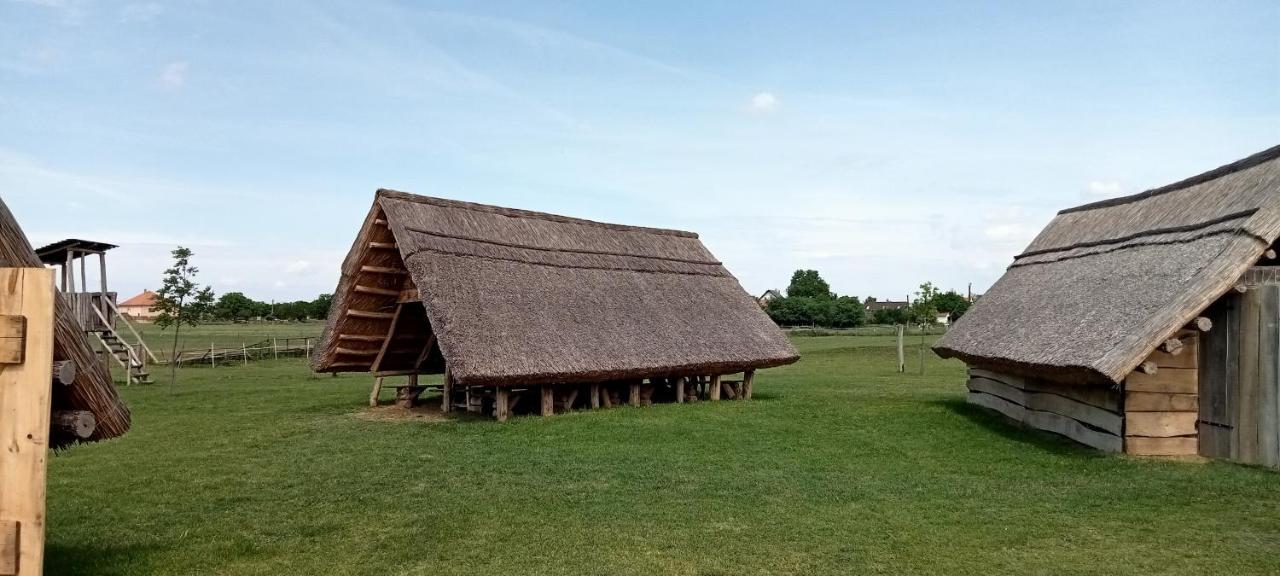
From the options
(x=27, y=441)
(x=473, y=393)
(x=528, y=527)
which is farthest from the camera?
(x=473, y=393)

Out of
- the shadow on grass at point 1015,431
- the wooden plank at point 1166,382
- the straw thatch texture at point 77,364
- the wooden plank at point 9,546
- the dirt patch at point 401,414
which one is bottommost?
the dirt patch at point 401,414

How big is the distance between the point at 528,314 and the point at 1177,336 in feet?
33.3

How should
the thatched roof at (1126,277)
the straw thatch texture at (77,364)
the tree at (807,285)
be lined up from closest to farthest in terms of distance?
1. the straw thatch texture at (77,364)
2. the thatched roof at (1126,277)
3. the tree at (807,285)

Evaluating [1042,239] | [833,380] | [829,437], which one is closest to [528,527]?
[829,437]

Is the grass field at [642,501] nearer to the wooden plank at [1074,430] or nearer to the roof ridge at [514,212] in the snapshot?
the wooden plank at [1074,430]


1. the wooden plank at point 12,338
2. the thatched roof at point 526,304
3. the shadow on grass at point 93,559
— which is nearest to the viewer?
the wooden plank at point 12,338

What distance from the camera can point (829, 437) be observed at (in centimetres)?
1296

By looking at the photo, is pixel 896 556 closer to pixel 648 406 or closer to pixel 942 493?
pixel 942 493

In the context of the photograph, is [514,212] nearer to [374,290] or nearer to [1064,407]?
[374,290]

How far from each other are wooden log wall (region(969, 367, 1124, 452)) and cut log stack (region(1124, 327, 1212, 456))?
0.54 feet

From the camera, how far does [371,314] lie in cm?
1677

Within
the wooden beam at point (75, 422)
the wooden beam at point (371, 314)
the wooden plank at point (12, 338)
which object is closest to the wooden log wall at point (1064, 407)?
the wooden beam at point (75, 422)

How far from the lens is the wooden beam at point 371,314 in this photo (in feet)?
54.1

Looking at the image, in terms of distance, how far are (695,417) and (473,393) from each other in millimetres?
4492
